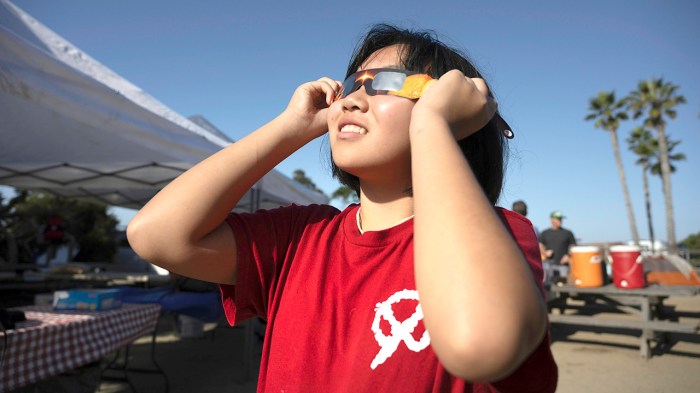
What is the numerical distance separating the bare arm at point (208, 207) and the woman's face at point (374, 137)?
0.63ft

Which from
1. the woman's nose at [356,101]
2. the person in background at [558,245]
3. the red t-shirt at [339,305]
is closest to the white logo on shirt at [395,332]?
the red t-shirt at [339,305]

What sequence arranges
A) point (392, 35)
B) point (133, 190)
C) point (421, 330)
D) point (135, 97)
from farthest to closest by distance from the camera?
point (133, 190) → point (135, 97) → point (392, 35) → point (421, 330)

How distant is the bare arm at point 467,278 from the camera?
22.9 inches

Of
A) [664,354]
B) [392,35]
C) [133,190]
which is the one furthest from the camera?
[133,190]

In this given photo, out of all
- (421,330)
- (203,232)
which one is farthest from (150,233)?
(421,330)

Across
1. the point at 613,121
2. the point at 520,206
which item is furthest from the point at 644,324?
the point at 613,121

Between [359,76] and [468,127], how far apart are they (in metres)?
0.40

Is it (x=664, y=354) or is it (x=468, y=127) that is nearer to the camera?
(x=468, y=127)

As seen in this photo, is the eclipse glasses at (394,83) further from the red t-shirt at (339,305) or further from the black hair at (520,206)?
the black hair at (520,206)

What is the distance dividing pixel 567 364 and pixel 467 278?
6.01 m

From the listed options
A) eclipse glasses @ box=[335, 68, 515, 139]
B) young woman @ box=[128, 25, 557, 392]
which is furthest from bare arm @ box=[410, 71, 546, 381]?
eclipse glasses @ box=[335, 68, 515, 139]

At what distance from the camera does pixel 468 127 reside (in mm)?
879

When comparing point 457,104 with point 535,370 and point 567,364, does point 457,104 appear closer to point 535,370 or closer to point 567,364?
point 535,370

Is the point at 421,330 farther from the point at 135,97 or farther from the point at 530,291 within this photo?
the point at 135,97
